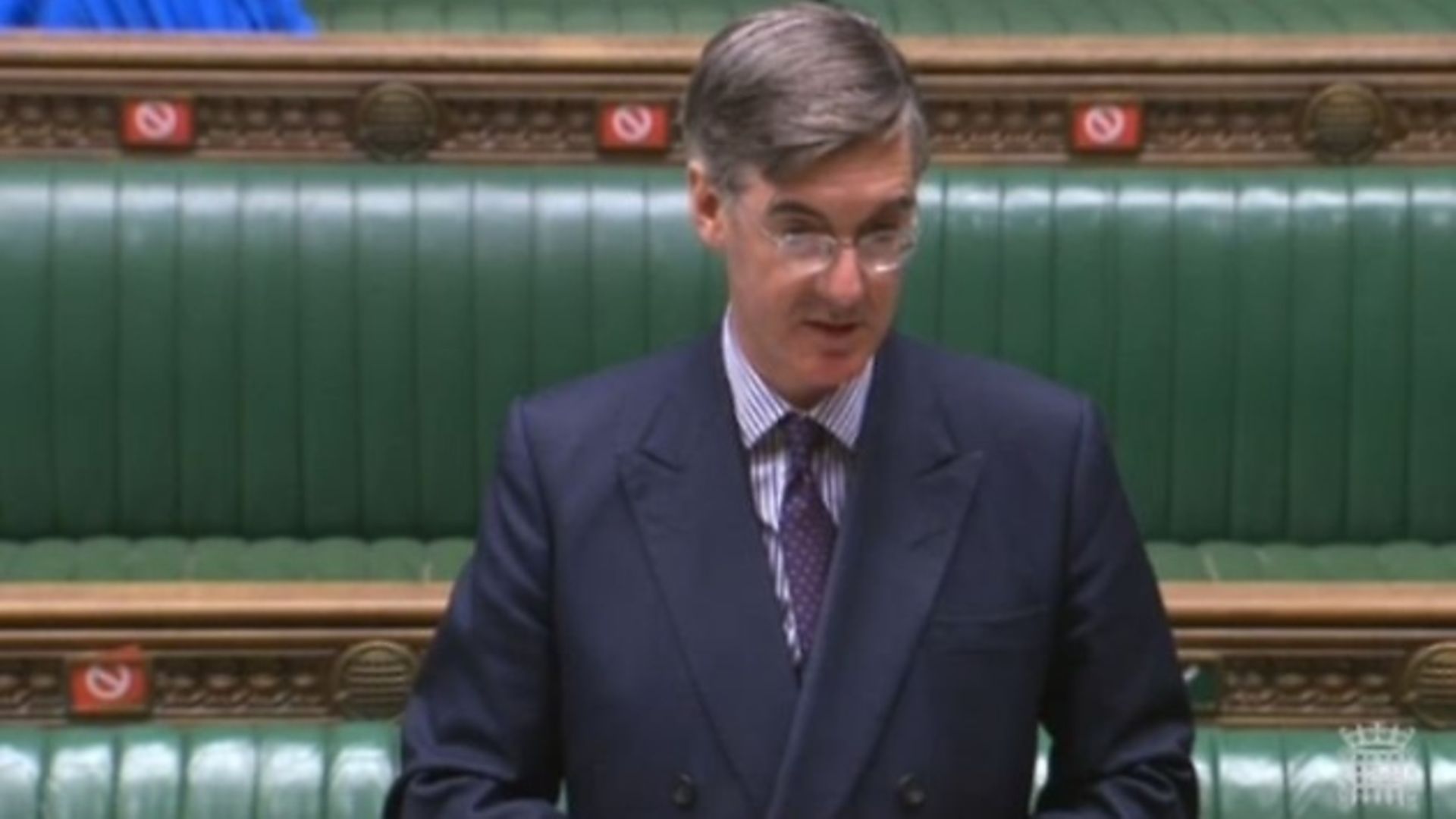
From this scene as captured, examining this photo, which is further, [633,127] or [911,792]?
[633,127]

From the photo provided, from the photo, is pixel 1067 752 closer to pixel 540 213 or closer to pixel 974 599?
pixel 974 599

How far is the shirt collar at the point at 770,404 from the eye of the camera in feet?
2.99

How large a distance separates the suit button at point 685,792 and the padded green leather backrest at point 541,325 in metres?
1.08

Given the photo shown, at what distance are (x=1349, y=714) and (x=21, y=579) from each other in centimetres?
71

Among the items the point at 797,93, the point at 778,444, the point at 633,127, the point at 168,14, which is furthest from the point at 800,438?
the point at 168,14

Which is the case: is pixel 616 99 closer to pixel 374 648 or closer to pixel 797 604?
pixel 374 648

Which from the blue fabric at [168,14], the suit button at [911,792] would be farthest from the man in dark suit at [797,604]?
the blue fabric at [168,14]

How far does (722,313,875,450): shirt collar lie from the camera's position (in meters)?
0.91

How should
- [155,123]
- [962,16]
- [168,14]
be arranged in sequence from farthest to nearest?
[962,16] < [168,14] < [155,123]

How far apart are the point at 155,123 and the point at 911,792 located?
3.94 ft

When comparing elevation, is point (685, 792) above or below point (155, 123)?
below

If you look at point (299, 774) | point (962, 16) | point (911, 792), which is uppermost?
point (962, 16)

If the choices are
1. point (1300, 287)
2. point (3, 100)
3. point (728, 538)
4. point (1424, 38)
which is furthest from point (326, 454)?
point (728, 538)

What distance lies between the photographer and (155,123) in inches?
78.6
